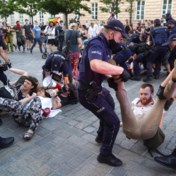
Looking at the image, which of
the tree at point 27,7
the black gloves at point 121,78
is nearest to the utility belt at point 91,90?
the black gloves at point 121,78

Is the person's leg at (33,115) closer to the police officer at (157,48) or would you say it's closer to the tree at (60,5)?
the police officer at (157,48)

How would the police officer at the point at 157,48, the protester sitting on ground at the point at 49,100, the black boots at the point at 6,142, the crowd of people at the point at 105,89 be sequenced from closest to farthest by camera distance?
the crowd of people at the point at 105,89 < the black boots at the point at 6,142 < the protester sitting on ground at the point at 49,100 < the police officer at the point at 157,48

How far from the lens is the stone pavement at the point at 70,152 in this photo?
3.05 m

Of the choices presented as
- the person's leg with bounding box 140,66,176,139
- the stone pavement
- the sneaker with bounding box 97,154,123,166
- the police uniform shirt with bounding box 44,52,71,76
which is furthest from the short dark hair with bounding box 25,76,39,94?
the person's leg with bounding box 140,66,176,139

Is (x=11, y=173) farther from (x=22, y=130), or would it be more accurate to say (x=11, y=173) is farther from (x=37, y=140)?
(x=22, y=130)

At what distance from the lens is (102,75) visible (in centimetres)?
284

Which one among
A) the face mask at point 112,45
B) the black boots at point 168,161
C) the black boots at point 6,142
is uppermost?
the face mask at point 112,45

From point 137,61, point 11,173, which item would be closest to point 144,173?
point 11,173

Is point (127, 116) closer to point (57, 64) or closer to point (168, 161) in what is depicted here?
point (168, 161)

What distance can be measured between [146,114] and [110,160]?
76 centimetres

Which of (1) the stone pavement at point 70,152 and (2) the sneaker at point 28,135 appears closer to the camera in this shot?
(1) the stone pavement at point 70,152

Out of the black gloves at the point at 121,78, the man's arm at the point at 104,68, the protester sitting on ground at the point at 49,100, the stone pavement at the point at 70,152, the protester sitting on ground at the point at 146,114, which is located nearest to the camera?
the man's arm at the point at 104,68

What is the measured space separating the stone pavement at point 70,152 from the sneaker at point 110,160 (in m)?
0.06

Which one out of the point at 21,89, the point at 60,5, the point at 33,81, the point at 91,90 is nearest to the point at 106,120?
the point at 91,90
